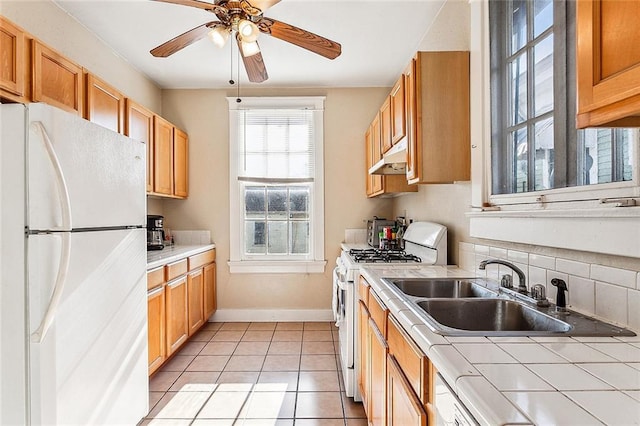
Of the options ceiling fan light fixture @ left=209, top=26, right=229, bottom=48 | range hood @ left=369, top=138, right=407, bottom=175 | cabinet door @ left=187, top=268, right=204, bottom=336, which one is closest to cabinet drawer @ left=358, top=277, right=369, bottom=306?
range hood @ left=369, top=138, right=407, bottom=175

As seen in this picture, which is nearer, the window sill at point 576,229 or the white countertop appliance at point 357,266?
the window sill at point 576,229

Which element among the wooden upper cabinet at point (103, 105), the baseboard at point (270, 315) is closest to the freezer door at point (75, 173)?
the wooden upper cabinet at point (103, 105)

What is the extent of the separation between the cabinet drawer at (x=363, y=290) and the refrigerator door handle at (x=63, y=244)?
1.44m

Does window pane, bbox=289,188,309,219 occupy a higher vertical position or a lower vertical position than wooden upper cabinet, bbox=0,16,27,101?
lower

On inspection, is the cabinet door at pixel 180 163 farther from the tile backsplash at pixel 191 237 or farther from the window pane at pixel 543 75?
the window pane at pixel 543 75

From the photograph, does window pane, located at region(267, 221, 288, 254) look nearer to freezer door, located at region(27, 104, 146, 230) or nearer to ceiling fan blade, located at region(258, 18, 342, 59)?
freezer door, located at region(27, 104, 146, 230)

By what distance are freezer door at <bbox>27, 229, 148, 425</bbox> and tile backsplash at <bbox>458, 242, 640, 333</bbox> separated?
6.34 feet

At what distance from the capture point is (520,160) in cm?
180

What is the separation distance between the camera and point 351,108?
423 cm

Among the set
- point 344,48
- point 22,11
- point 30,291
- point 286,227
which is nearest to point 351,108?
point 344,48

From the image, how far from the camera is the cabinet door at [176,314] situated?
2.90 meters

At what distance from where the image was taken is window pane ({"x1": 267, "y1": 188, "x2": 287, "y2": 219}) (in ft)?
14.0

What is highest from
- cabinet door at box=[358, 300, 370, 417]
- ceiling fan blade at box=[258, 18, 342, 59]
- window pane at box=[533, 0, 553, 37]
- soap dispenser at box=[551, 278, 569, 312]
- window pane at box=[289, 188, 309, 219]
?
ceiling fan blade at box=[258, 18, 342, 59]

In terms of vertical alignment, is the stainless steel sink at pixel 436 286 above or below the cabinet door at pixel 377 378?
above
